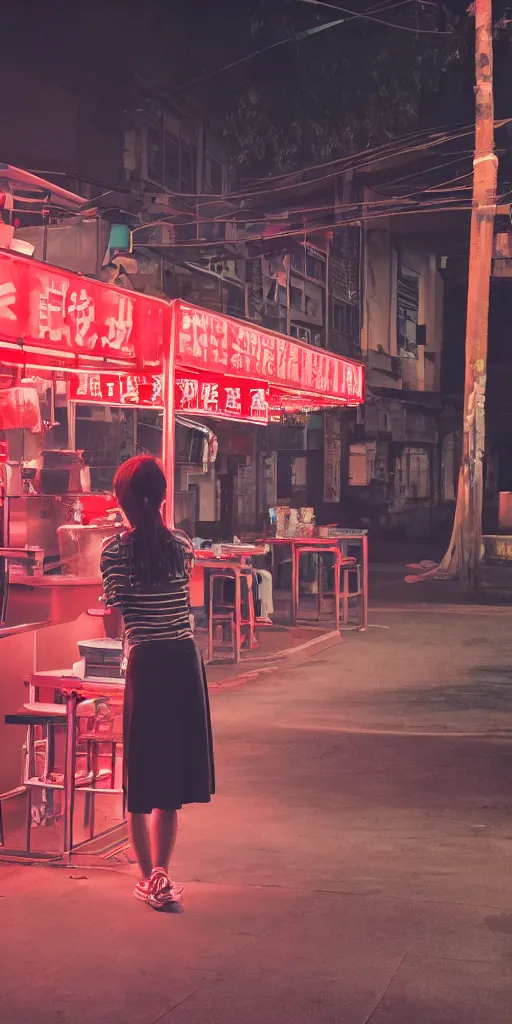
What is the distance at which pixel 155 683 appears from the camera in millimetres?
6180

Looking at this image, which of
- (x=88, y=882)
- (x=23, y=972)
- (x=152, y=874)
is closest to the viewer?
(x=23, y=972)

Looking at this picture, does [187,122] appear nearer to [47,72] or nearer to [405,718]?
[47,72]

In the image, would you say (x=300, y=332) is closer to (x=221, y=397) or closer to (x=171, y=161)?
(x=171, y=161)

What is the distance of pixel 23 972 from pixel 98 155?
65.7ft

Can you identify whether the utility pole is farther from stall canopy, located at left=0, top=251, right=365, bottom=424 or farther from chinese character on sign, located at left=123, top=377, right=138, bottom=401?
chinese character on sign, located at left=123, top=377, right=138, bottom=401

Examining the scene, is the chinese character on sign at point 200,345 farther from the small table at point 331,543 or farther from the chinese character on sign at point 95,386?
the small table at point 331,543

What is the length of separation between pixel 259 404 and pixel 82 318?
22.7ft

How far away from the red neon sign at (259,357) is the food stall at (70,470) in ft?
0.09

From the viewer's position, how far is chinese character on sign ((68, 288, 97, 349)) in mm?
10023

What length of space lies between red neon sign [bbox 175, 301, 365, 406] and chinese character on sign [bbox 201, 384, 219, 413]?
112cm

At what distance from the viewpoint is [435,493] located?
41.1 metres

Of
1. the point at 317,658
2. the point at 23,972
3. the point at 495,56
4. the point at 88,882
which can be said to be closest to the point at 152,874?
the point at 88,882

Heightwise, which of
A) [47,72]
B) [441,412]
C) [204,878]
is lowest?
[204,878]

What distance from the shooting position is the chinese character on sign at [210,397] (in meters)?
15.8
